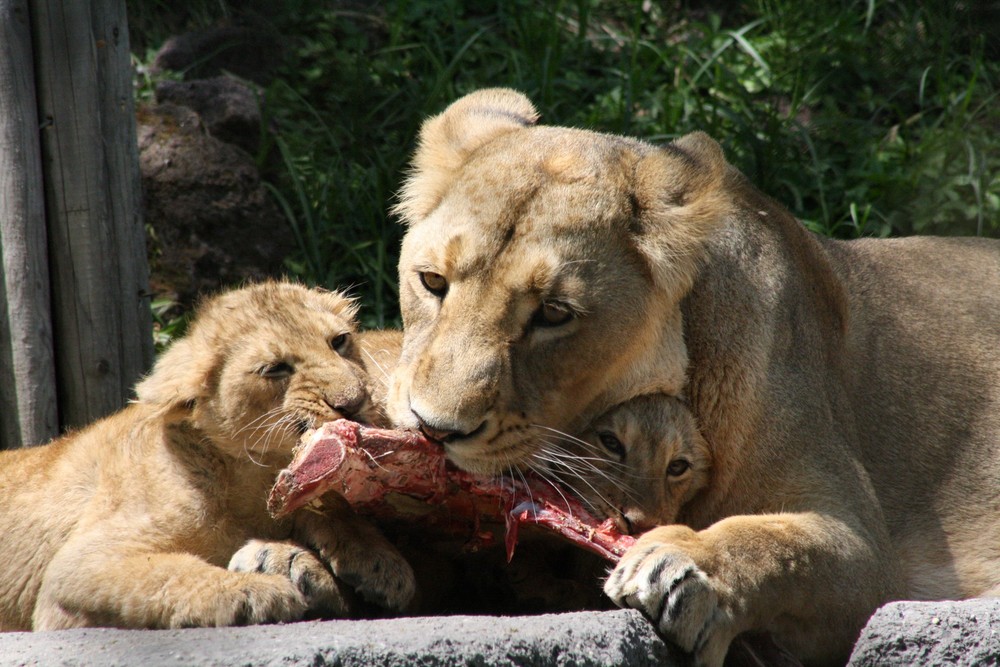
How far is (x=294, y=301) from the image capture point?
398 cm

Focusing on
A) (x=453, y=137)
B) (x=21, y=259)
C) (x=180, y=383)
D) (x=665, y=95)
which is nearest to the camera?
(x=180, y=383)

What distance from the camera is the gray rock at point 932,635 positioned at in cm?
315

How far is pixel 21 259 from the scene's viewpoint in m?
4.64

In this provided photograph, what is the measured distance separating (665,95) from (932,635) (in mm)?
5131

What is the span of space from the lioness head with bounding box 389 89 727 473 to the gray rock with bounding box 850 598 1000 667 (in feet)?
3.11

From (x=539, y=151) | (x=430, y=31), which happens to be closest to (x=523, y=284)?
(x=539, y=151)

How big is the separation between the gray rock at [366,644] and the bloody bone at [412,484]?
17.8 inches

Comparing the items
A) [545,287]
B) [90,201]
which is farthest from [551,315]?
[90,201]

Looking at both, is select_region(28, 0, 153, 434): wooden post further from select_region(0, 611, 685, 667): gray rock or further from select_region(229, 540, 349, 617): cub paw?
select_region(0, 611, 685, 667): gray rock

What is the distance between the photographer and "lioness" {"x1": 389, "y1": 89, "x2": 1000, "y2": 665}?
3.46 metres

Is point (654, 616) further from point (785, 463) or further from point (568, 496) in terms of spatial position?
point (785, 463)

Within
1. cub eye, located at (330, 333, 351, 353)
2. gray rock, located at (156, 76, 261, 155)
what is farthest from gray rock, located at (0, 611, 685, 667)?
gray rock, located at (156, 76, 261, 155)

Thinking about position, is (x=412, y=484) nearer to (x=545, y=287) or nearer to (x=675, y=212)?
(x=545, y=287)

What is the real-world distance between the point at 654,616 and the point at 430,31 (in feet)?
18.5
